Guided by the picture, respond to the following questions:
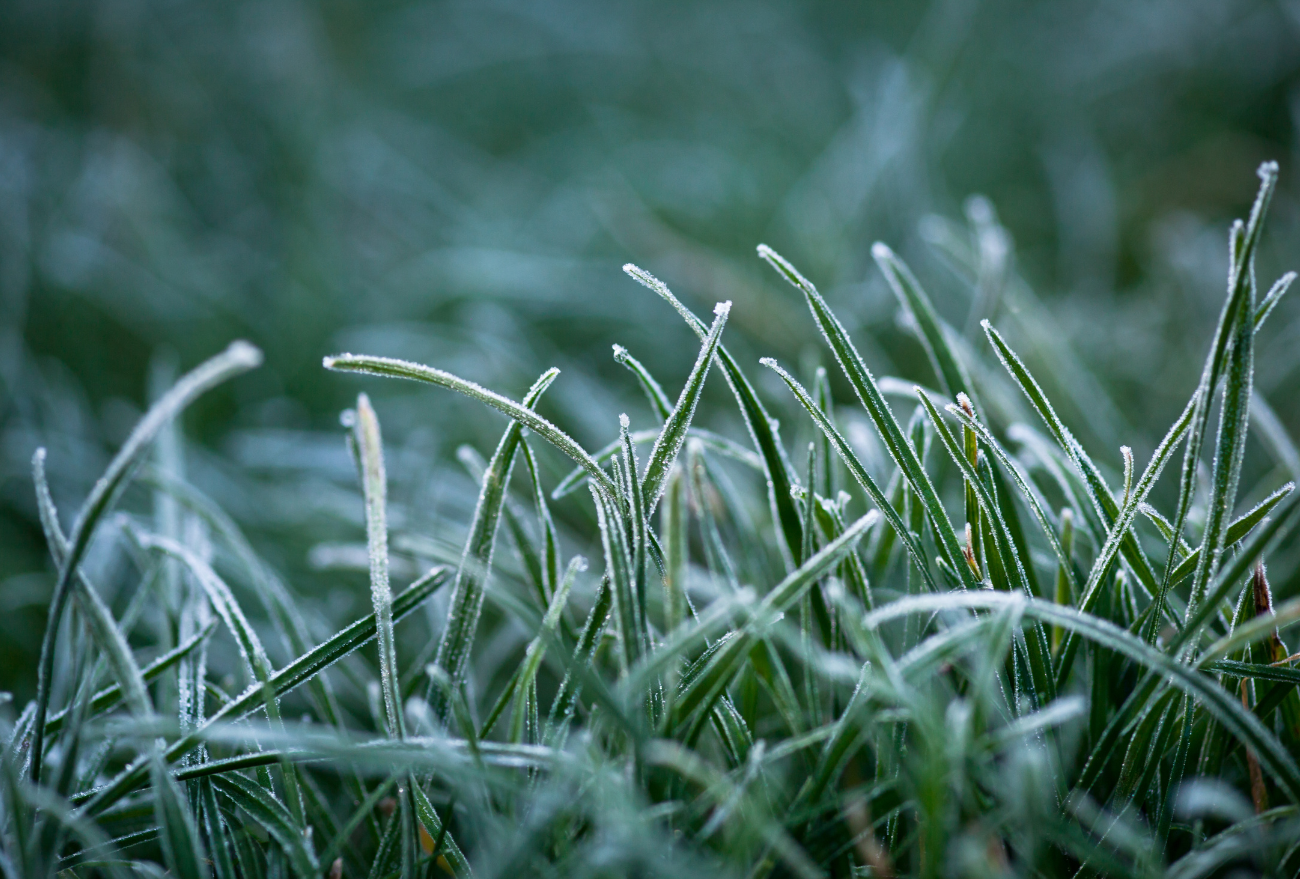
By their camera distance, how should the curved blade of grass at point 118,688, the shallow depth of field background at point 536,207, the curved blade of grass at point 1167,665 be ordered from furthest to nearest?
the shallow depth of field background at point 536,207, the curved blade of grass at point 118,688, the curved blade of grass at point 1167,665

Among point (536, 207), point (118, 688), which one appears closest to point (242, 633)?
point (118, 688)

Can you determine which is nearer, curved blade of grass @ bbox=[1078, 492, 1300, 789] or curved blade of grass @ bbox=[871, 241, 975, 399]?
curved blade of grass @ bbox=[1078, 492, 1300, 789]

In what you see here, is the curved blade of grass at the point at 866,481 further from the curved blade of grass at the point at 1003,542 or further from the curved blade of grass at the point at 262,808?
the curved blade of grass at the point at 262,808

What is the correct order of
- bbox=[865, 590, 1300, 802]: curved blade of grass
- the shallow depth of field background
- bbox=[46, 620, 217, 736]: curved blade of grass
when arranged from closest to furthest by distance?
1. bbox=[865, 590, 1300, 802]: curved blade of grass
2. bbox=[46, 620, 217, 736]: curved blade of grass
3. the shallow depth of field background

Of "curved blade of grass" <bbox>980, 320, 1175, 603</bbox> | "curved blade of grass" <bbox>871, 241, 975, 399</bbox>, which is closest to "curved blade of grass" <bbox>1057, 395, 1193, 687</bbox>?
"curved blade of grass" <bbox>980, 320, 1175, 603</bbox>

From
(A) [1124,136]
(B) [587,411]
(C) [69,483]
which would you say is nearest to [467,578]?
(B) [587,411]

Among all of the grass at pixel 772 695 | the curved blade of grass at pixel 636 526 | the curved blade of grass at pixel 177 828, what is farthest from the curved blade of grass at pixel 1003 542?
the curved blade of grass at pixel 177 828

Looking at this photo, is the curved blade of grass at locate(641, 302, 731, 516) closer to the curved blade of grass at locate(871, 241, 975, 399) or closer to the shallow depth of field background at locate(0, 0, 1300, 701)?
the curved blade of grass at locate(871, 241, 975, 399)

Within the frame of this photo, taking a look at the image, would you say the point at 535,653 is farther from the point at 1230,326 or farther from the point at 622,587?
the point at 1230,326
